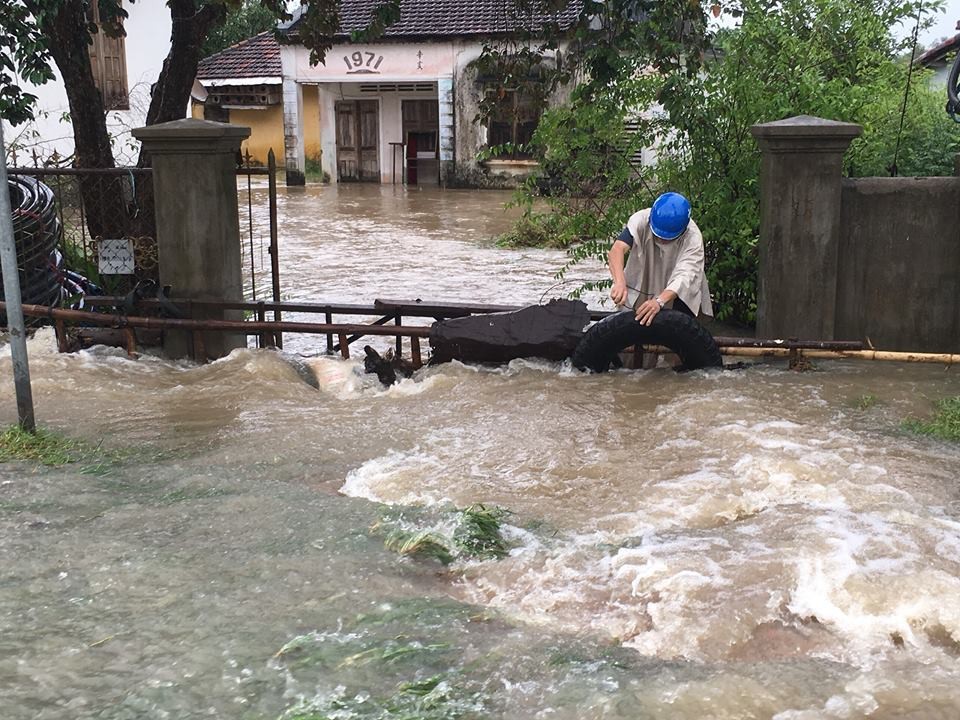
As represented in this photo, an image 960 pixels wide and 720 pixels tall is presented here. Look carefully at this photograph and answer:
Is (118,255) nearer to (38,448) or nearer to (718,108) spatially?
(38,448)

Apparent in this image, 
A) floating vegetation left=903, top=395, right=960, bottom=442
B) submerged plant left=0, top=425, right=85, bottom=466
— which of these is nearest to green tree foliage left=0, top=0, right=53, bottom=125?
submerged plant left=0, top=425, right=85, bottom=466

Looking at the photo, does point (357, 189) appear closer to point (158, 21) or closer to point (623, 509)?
point (158, 21)

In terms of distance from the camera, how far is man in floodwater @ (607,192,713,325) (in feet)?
24.5

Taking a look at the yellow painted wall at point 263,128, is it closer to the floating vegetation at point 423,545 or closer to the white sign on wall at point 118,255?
the white sign on wall at point 118,255

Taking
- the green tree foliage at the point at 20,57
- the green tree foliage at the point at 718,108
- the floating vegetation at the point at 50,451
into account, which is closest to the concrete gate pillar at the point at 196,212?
the green tree foliage at the point at 20,57

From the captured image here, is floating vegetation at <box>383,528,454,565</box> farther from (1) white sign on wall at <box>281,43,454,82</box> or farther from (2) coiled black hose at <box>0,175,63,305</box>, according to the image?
(1) white sign on wall at <box>281,43,454,82</box>

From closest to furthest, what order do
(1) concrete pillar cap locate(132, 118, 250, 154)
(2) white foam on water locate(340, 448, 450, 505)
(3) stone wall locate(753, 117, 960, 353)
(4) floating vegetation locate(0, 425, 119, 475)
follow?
(2) white foam on water locate(340, 448, 450, 505)
(4) floating vegetation locate(0, 425, 119, 475)
(3) stone wall locate(753, 117, 960, 353)
(1) concrete pillar cap locate(132, 118, 250, 154)

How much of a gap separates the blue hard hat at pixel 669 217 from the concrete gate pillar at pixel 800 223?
98 centimetres

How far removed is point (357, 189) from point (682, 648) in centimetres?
2678

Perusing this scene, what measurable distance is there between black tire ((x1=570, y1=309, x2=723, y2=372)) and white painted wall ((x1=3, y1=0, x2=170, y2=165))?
639 inches

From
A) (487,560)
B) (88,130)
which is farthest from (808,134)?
(88,130)

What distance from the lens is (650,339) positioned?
25.1 feet

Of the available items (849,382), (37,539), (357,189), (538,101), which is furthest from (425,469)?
(357,189)

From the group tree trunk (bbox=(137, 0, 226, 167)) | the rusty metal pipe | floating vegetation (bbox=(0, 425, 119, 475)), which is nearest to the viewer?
floating vegetation (bbox=(0, 425, 119, 475))
